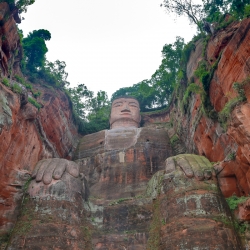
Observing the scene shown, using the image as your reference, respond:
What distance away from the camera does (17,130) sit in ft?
40.7

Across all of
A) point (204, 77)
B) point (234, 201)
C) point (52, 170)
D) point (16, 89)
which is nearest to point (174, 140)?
point (204, 77)

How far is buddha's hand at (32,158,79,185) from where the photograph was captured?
1160cm

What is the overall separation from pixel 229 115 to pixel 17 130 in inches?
345

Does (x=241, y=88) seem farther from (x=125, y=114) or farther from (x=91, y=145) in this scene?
(x=125, y=114)

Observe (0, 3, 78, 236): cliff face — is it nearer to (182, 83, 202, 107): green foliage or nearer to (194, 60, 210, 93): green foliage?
(182, 83, 202, 107): green foliage

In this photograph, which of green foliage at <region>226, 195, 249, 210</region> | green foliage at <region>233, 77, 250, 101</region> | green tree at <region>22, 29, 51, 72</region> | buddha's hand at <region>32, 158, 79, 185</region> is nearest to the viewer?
green foliage at <region>233, 77, 250, 101</region>

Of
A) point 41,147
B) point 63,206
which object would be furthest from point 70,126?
point 63,206

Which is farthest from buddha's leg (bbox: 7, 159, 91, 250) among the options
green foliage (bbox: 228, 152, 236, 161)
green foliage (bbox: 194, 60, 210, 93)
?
green foliage (bbox: 194, 60, 210, 93)

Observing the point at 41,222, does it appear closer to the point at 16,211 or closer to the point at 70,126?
the point at 16,211

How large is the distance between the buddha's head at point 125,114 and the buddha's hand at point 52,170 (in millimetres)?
12684

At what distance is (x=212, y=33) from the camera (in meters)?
13.8

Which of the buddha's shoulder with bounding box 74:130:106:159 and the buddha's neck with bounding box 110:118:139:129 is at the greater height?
the buddha's neck with bounding box 110:118:139:129

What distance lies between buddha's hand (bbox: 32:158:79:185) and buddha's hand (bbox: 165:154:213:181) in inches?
165

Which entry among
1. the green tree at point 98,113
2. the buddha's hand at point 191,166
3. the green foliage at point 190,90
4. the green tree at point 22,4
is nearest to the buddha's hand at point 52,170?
the buddha's hand at point 191,166
